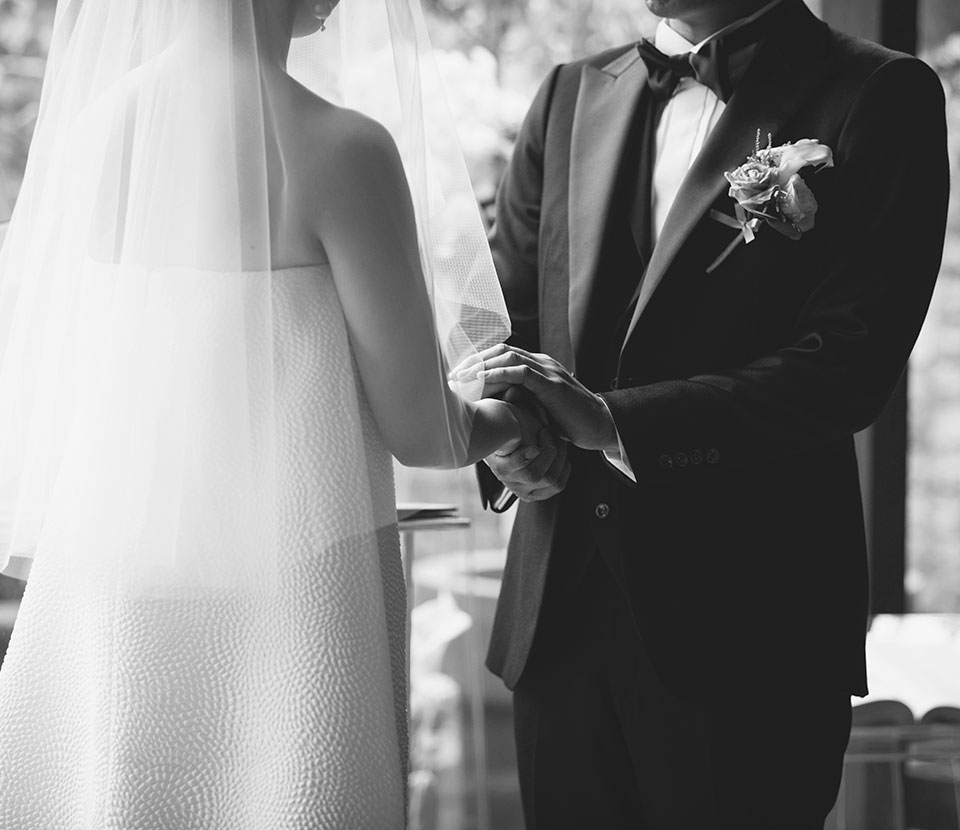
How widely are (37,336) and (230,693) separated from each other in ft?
1.71

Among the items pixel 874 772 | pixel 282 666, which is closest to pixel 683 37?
pixel 282 666

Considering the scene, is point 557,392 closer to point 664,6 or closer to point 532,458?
point 532,458

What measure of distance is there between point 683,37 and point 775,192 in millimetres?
457

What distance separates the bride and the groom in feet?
1.47

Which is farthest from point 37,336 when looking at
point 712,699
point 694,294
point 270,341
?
point 712,699

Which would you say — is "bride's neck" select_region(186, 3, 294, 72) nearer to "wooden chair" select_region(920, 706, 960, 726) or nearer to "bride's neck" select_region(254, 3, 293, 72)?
"bride's neck" select_region(254, 3, 293, 72)

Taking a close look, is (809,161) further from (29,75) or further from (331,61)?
(29,75)

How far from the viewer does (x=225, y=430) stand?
4.33 ft

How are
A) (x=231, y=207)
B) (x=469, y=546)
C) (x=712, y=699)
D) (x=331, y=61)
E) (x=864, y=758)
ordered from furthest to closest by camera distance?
(x=469, y=546) → (x=864, y=758) → (x=712, y=699) → (x=331, y=61) → (x=231, y=207)

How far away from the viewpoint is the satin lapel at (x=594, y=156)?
183 centimetres

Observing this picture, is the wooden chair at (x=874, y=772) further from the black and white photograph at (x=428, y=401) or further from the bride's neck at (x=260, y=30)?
the bride's neck at (x=260, y=30)

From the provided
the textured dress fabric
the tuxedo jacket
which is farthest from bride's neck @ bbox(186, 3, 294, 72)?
the tuxedo jacket

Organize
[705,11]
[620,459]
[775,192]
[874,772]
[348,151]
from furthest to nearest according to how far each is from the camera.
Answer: [874,772] → [705,11] → [620,459] → [775,192] → [348,151]

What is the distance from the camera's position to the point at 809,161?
1.72 meters
